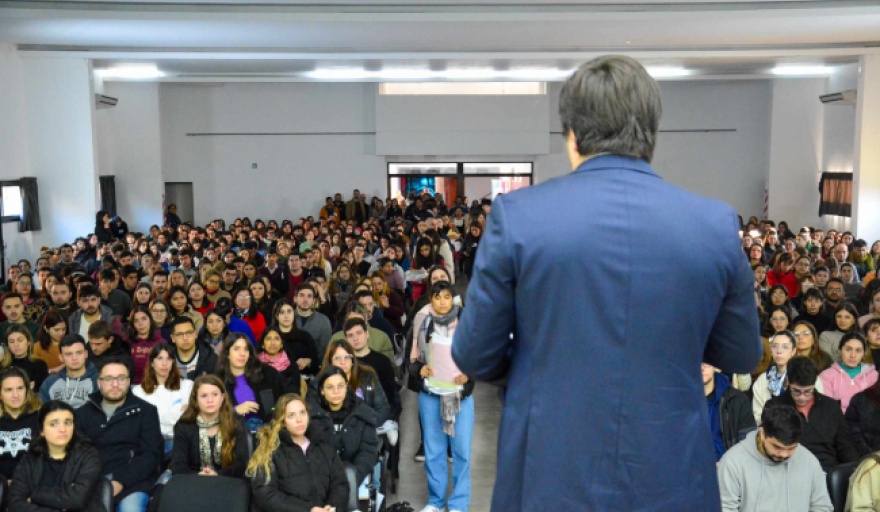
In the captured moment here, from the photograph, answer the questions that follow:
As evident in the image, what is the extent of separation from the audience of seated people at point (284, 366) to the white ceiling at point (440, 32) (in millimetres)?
3152

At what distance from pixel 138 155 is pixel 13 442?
59.3 ft

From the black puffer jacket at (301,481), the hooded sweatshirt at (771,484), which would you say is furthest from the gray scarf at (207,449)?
the hooded sweatshirt at (771,484)

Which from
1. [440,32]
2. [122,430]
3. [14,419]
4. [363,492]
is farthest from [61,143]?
[363,492]

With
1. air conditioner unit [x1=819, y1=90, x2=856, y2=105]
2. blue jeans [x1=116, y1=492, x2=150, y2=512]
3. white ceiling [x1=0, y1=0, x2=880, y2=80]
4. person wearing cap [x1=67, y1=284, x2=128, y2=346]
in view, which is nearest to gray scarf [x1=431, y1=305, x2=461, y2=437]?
blue jeans [x1=116, y1=492, x2=150, y2=512]

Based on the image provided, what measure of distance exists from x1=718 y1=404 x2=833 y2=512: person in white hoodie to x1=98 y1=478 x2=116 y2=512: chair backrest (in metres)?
2.93

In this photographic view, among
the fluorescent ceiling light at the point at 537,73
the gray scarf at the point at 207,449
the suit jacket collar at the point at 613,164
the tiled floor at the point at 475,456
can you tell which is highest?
the fluorescent ceiling light at the point at 537,73

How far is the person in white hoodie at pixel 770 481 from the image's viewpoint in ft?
14.6

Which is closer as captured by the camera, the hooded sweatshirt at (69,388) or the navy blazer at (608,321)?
the navy blazer at (608,321)

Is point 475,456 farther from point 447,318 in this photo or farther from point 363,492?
point 363,492

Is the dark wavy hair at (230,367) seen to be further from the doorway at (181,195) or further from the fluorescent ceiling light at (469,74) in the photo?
the doorway at (181,195)

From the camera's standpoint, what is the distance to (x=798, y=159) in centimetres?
2191

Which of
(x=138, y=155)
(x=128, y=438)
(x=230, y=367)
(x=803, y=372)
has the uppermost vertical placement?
(x=138, y=155)

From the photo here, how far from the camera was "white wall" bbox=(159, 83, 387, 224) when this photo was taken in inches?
934

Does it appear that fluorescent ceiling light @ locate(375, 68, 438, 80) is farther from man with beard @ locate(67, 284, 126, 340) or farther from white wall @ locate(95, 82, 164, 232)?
man with beard @ locate(67, 284, 126, 340)
